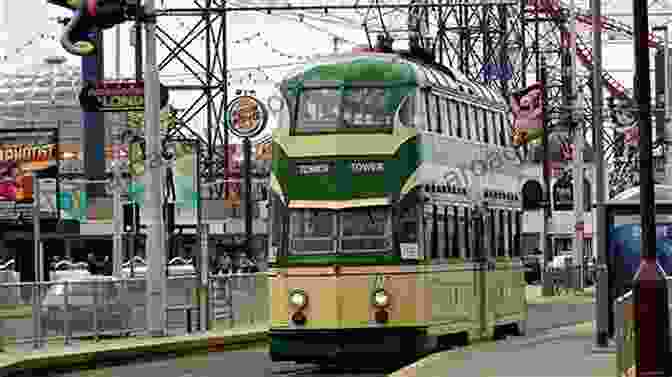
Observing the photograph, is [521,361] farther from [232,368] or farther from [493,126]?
[493,126]

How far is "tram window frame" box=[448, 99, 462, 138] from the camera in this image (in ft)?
94.7

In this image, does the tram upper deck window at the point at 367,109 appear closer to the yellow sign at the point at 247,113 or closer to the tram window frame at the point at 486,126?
the tram window frame at the point at 486,126

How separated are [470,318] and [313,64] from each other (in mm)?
5083

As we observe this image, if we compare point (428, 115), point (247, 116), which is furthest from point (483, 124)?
point (247, 116)

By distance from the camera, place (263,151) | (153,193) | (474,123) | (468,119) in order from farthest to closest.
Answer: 1. (263,151)
2. (153,193)
3. (474,123)
4. (468,119)

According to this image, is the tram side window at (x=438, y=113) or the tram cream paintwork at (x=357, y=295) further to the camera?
the tram side window at (x=438, y=113)

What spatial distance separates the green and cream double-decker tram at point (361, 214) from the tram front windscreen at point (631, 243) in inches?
101

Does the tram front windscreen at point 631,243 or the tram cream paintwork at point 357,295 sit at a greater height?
the tram front windscreen at point 631,243

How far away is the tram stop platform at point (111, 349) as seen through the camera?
95.6 ft

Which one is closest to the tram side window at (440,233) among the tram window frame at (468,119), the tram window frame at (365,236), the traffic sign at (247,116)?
the tram window frame at (365,236)

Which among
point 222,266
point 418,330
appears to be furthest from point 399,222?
point 222,266

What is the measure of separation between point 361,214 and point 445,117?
2865 mm

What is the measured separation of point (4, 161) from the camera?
246 feet

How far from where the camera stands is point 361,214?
26.4 m
